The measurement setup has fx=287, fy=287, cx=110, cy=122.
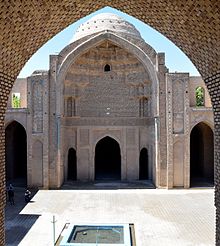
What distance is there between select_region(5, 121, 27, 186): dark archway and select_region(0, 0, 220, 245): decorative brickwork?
1599 centimetres

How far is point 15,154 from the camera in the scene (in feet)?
75.1

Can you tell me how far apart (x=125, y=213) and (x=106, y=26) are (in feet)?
43.4

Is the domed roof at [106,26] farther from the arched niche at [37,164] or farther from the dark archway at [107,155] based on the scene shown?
the dark archway at [107,155]

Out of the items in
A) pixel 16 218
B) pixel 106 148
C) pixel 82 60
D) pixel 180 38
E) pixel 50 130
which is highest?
pixel 82 60

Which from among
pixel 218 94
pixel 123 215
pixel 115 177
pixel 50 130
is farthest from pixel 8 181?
pixel 218 94

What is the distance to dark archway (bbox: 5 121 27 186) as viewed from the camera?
72.0ft


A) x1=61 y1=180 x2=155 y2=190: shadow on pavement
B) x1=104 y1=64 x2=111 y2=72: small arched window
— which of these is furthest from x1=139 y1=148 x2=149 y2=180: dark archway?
x1=104 y1=64 x2=111 y2=72: small arched window

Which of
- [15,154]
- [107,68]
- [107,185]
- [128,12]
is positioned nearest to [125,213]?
[107,185]

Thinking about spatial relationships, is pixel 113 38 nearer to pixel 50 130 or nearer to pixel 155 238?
pixel 50 130

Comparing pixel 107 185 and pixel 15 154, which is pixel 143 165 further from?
pixel 15 154

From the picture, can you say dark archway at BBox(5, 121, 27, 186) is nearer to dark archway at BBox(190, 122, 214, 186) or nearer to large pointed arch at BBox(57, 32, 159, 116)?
large pointed arch at BBox(57, 32, 159, 116)

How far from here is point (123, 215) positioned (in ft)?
42.3

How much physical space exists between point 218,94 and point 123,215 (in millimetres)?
8889

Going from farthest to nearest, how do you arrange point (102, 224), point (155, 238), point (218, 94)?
point (102, 224) → point (155, 238) → point (218, 94)
